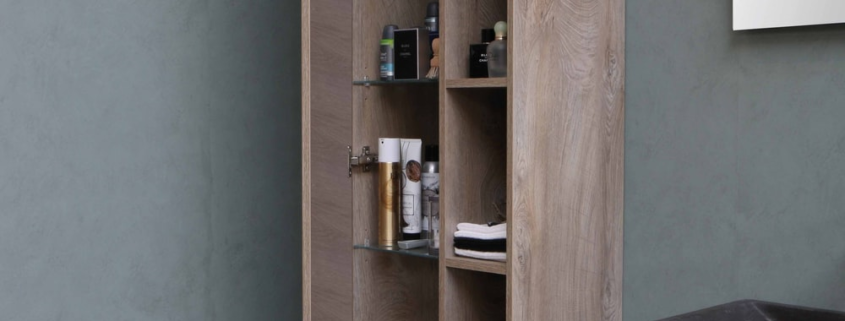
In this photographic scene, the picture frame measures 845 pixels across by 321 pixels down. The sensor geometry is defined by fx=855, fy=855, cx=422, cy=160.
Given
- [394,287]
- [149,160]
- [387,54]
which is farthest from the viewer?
[149,160]

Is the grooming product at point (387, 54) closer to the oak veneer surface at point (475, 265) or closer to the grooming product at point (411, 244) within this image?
the grooming product at point (411, 244)

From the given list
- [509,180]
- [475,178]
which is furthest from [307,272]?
[509,180]

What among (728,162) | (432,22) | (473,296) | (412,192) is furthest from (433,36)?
(728,162)

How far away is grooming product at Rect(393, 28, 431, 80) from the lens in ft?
7.09

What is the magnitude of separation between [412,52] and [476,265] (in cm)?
59

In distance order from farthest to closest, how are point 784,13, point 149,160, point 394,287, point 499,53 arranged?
point 149,160, point 394,287, point 499,53, point 784,13

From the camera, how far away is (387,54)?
2227mm

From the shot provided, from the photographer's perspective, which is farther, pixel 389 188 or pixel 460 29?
pixel 389 188

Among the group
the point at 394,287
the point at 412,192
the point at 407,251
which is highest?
the point at 412,192

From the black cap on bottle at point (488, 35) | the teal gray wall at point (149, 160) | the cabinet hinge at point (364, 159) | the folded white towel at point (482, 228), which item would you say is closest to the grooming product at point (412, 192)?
the cabinet hinge at point (364, 159)

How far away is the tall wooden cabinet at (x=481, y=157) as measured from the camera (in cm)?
183

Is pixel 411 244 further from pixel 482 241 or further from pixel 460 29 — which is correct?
pixel 460 29

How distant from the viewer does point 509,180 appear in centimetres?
181

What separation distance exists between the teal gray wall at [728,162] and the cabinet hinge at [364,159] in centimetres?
69
